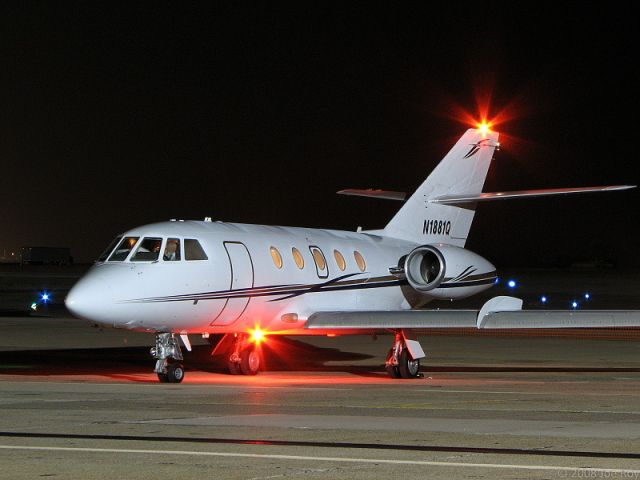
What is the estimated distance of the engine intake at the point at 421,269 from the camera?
26.5 m

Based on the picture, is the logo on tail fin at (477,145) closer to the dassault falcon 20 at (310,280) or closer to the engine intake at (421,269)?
the dassault falcon 20 at (310,280)

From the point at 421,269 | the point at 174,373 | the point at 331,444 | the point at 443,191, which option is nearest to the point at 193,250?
the point at 174,373

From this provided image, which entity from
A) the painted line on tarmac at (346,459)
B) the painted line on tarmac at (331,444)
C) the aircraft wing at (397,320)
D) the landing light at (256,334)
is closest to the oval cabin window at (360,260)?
the aircraft wing at (397,320)

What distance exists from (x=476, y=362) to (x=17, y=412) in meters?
15.0

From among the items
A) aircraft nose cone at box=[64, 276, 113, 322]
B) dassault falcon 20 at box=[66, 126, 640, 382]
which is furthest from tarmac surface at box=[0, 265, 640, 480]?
aircraft nose cone at box=[64, 276, 113, 322]

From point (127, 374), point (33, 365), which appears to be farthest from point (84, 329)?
point (127, 374)

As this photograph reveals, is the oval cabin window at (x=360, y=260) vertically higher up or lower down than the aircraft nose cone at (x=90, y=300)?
higher up

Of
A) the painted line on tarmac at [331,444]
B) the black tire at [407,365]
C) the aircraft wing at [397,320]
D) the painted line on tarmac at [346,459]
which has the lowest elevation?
the painted line on tarmac at [346,459]

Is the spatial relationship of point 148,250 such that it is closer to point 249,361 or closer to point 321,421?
point 249,361

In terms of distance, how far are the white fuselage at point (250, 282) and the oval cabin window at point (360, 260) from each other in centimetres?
3

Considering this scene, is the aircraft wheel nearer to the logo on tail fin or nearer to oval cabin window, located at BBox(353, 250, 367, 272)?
oval cabin window, located at BBox(353, 250, 367, 272)

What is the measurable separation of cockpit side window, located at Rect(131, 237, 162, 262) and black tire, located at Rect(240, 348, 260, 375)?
3223 mm

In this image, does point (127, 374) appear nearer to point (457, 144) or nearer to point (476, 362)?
point (476, 362)

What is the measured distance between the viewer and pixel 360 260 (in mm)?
26469
